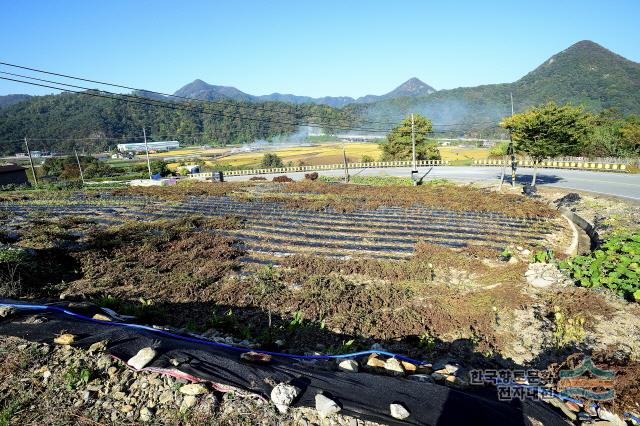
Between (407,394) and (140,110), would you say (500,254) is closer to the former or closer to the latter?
(407,394)

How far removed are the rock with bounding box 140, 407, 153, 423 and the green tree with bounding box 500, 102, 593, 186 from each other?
24.7 m

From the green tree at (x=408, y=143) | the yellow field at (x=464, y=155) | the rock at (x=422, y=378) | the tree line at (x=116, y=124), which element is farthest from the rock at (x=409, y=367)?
the tree line at (x=116, y=124)

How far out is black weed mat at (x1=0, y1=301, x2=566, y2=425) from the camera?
3590mm

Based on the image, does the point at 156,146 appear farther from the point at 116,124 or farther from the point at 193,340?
the point at 193,340

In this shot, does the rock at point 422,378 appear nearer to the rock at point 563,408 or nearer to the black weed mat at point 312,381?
the black weed mat at point 312,381

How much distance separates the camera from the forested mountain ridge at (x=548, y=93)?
10800 centimetres

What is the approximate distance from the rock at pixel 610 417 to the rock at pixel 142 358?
5.23m

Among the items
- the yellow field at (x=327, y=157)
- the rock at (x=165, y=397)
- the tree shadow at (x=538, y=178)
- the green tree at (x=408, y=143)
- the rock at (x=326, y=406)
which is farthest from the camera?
the yellow field at (x=327, y=157)

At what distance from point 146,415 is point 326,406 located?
75.6 inches

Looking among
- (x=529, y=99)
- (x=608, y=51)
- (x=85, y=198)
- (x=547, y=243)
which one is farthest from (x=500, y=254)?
(x=608, y=51)

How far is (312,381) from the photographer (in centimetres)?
408

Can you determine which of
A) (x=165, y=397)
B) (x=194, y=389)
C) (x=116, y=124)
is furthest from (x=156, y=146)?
(x=194, y=389)

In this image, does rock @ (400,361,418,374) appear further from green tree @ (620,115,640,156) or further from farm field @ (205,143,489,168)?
farm field @ (205,143,489,168)

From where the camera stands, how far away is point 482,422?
11.5 feet
